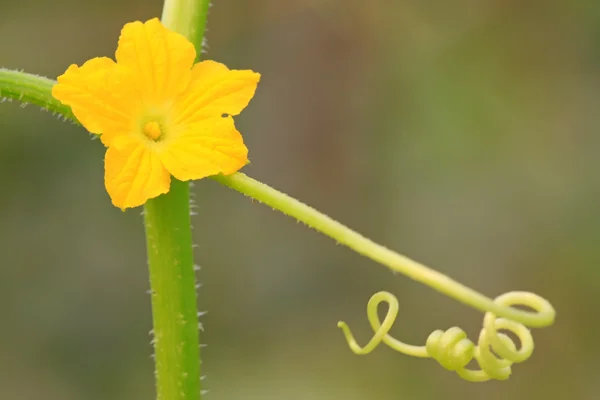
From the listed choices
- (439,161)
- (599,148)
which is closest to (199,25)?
(439,161)

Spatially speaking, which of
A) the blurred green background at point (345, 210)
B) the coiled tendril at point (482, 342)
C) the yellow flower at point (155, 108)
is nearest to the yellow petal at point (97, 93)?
the yellow flower at point (155, 108)

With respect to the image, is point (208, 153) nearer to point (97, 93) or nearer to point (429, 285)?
point (97, 93)

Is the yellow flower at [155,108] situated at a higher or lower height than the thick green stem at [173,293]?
higher

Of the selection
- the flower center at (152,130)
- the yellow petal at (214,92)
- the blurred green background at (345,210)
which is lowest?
the flower center at (152,130)

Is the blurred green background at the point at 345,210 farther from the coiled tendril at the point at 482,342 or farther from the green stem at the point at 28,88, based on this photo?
the green stem at the point at 28,88

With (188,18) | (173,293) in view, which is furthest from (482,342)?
(188,18)

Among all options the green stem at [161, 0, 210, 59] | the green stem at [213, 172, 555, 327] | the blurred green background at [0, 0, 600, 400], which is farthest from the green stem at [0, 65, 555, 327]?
the blurred green background at [0, 0, 600, 400]

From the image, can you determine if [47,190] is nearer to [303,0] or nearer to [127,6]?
[127,6]
